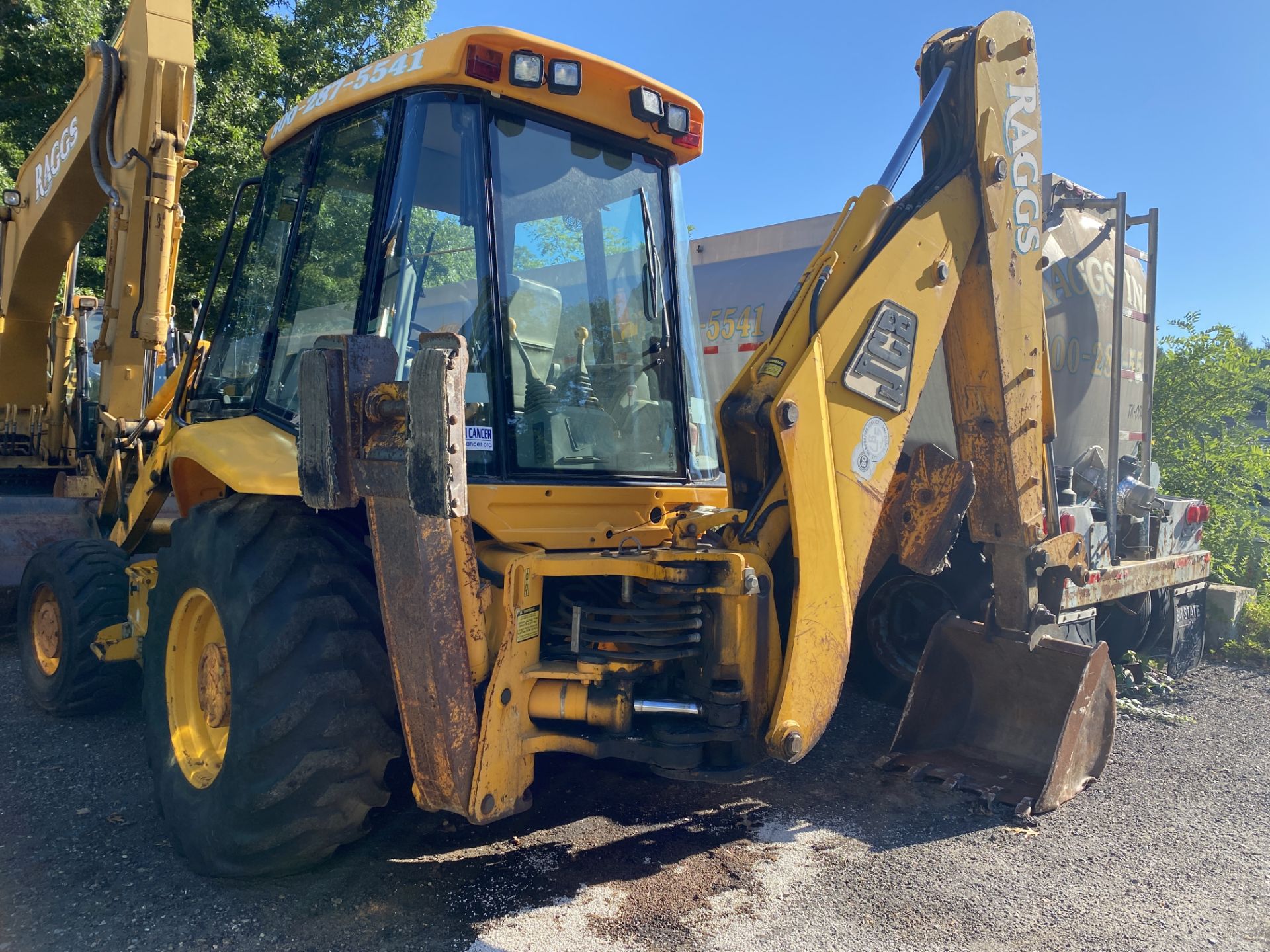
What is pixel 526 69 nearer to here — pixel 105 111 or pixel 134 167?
pixel 134 167

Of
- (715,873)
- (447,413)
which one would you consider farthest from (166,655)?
(715,873)

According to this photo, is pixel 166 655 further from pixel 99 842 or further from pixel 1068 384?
pixel 1068 384

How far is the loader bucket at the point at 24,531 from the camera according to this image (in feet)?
19.0

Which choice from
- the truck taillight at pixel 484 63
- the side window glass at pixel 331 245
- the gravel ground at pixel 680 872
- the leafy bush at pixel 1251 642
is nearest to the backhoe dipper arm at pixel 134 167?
the side window glass at pixel 331 245

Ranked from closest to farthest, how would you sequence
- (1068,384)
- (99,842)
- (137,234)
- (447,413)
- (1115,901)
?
(447,413), (1115,901), (99,842), (137,234), (1068,384)

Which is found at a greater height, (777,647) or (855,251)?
(855,251)

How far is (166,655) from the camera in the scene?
3.26m

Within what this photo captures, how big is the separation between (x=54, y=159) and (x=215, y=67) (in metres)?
6.42

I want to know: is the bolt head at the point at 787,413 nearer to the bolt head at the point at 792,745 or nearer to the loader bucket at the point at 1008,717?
the bolt head at the point at 792,745

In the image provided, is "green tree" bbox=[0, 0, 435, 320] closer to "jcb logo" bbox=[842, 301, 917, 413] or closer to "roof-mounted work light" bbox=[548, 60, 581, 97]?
"roof-mounted work light" bbox=[548, 60, 581, 97]

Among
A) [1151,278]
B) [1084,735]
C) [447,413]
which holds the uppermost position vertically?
[1151,278]

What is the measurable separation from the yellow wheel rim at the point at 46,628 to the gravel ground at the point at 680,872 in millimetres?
668

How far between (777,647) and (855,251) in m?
1.37

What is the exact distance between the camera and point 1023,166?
11.0ft
